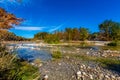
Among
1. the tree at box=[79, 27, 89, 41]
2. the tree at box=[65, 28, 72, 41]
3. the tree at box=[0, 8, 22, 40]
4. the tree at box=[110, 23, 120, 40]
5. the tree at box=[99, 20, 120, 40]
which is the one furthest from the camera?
the tree at box=[99, 20, 120, 40]

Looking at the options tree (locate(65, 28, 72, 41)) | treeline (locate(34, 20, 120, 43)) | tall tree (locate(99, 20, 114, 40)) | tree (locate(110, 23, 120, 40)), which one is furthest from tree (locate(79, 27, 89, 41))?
tree (locate(110, 23, 120, 40))

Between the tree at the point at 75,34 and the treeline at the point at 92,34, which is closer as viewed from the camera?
the tree at the point at 75,34

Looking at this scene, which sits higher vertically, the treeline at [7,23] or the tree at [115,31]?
the tree at [115,31]

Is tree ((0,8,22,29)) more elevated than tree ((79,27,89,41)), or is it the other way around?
tree ((79,27,89,41))

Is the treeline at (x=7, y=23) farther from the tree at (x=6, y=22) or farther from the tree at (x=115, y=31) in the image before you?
the tree at (x=115, y=31)

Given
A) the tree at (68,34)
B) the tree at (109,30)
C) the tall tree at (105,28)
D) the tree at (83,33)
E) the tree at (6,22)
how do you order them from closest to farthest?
1. the tree at (6,22)
2. the tree at (83,33)
3. the tree at (68,34)
4. the tree at (109,30)
5. the tall tree at (105,28)

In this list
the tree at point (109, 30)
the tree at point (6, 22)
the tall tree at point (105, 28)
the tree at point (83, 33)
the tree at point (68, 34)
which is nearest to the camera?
the tree at point (6, 22)

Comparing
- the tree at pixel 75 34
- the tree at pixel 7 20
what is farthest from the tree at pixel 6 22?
the tree at pixel 75 34

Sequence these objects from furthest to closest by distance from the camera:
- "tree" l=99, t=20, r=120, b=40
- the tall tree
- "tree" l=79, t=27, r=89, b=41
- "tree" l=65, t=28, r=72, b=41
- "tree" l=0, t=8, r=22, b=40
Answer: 1. the tall tree
2. "tree" l=99, t=20, r=120, b=40
3. "tree" l=65, t=28, r=72, b=41
4. "tree" l=79, t=27, r=89, b=41
5. "tree" l=0, t=8, r=22, b=40

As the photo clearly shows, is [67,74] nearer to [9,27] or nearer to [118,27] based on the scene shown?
[9,27]

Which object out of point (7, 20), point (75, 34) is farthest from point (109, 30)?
point (7, 20)

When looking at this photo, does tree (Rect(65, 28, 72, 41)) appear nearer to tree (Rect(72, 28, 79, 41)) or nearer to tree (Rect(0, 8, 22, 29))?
tree (Rect(72, 28, 79, 41))

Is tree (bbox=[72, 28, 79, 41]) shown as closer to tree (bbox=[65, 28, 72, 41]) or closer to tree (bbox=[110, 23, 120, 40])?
tree (bbox=[65, 28, 72, 41])

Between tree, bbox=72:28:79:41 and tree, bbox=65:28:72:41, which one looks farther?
tree, bbox=65:28:72:41
